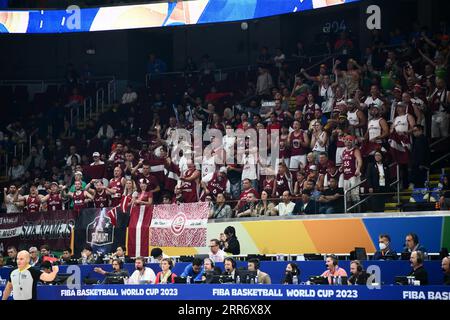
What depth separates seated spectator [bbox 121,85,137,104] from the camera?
30236 mm

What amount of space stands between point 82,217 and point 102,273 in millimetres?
4149

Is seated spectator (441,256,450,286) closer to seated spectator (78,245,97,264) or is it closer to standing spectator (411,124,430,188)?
standing spectator (411,124,430,188)

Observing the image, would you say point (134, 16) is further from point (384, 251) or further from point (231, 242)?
point (384, 251)

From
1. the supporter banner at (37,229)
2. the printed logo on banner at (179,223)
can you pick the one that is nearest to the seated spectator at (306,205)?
the printed logo on banner at (179,223)

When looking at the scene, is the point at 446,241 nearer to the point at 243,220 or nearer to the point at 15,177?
the point at 243,220

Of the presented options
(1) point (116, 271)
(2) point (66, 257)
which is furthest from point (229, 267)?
(2) point (66, 257)

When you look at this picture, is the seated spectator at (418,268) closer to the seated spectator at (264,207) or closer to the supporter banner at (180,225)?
the seated spectator at (264,207)

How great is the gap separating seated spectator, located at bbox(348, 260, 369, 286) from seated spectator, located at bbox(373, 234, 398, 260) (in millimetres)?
1171

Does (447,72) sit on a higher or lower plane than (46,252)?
higher

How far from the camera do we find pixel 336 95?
76.5 feet

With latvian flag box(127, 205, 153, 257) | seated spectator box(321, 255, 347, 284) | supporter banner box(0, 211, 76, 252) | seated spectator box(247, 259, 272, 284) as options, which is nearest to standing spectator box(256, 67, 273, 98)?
latvian flag box(127, 205, 153, 257)

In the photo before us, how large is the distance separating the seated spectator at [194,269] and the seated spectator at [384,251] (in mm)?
3156

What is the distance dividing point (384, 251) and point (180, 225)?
18.7 ft
